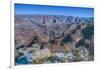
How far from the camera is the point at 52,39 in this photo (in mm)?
2207

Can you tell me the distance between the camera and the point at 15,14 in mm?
2068

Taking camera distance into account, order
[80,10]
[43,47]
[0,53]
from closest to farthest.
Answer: [0,53]
[43,47]
[80,10]

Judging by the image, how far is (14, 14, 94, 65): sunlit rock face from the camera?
6.87 ft

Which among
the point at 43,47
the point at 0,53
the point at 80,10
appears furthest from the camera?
the point at 80,10

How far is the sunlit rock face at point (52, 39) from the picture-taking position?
209cm

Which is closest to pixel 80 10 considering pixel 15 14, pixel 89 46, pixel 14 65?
pixel 89 46

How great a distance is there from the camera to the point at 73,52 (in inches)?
89.7

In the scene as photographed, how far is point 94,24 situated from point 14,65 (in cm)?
106

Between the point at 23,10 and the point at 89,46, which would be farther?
the point at 89,46

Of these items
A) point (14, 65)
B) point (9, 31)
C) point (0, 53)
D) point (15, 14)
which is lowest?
point (14, 65)

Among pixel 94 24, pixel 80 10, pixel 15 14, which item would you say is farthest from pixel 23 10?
pixel 94 24

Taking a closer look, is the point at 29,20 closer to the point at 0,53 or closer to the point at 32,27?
the point at 32,27

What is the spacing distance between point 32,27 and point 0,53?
432 mm

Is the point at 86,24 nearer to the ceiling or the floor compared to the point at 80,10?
nearer to the floor
